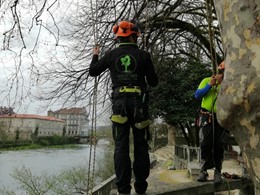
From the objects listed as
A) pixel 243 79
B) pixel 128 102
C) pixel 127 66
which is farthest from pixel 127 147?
pixel 243 79

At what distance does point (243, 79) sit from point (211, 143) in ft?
7.86

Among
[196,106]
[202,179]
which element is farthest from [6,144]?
[202,179]

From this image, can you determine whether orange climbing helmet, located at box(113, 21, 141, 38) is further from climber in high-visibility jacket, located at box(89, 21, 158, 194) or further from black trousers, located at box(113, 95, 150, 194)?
black trousers, located at box(113, 95, 150, 194)

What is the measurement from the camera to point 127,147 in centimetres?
308

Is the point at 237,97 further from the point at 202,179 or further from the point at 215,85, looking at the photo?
Result: the point at 202,179

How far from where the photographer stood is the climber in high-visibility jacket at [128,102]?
9.94 feet

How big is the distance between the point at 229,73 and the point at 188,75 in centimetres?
1215

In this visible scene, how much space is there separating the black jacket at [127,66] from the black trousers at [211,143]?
0.99 meters

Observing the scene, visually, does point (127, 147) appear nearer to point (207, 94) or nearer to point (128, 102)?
point (128, 102)

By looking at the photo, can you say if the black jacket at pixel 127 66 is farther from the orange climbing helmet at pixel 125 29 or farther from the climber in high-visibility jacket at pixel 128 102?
the orange climbing helmet at pixel 125 29

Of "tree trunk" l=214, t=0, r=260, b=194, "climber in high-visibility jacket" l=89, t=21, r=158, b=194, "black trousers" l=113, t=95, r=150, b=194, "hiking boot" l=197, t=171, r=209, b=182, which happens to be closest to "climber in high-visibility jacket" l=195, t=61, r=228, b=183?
"hiking boot" l=197, t=171, r=209, b=182

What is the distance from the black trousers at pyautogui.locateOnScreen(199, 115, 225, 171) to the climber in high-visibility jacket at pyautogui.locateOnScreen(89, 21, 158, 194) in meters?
0.96

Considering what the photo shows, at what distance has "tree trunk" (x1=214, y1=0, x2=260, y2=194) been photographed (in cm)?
153

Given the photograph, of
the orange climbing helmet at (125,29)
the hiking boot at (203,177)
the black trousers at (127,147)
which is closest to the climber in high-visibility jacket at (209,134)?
the hiking boot at (203,177)
